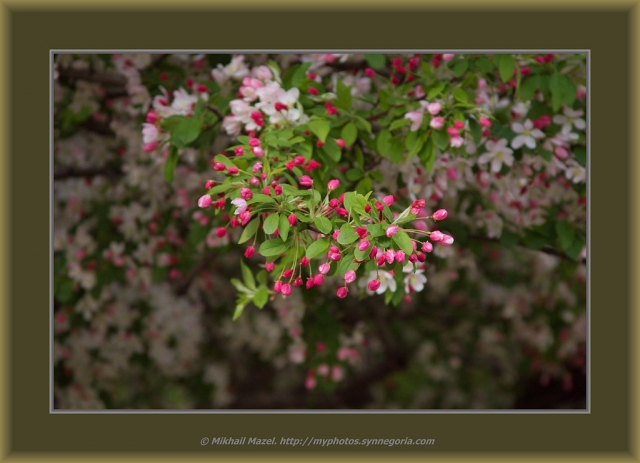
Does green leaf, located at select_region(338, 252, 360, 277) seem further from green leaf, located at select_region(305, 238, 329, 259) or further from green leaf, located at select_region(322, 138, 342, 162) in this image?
green leaf, located at select_region(322, 138, 342, 162)

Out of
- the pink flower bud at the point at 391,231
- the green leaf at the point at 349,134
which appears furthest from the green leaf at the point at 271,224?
the green leaf at the point at 349,134

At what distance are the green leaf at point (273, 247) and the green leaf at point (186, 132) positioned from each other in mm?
746

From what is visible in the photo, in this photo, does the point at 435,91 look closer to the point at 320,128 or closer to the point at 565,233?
the point at 320,128

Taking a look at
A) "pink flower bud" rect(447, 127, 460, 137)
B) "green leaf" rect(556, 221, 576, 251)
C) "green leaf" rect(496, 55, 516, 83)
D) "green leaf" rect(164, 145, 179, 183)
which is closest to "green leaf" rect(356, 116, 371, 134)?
"pink flower bud" rect(447, 127, 460, 137)

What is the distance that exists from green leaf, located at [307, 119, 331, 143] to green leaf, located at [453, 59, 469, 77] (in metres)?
0.46

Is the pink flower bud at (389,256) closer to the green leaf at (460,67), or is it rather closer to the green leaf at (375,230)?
the green leaf at (375,230)

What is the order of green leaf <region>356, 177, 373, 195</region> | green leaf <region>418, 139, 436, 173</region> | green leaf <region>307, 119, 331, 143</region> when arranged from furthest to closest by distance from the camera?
green leaf <region>356, 177, 373, 195</region> → green leaf <region>418, 139, 436, 173</region> → green leaf <region>307, 119, 331, 143</region>

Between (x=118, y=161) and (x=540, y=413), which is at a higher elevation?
(x=118, y=161)

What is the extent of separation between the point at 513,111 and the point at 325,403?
408cm

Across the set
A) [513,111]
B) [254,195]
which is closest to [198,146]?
[254,195]

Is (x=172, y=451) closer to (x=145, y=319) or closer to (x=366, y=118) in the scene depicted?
(x=366, y=118)

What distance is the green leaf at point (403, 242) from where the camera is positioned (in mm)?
1409

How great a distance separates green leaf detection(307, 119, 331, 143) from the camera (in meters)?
1.98

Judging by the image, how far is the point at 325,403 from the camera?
5945 millimetres
